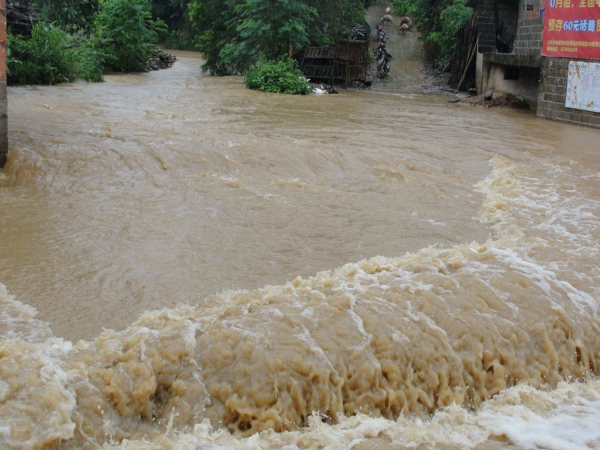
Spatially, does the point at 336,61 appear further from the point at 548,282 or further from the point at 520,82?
the point at 548,282

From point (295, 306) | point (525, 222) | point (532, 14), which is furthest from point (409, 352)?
point (532, 14)

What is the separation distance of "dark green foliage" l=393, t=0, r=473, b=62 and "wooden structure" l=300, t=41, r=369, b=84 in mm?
3456

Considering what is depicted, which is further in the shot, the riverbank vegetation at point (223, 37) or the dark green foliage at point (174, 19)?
the dark green foliage at point (174, 19)

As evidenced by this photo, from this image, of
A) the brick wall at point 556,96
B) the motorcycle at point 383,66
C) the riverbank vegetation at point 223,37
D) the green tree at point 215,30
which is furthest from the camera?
the motorcycle at point 383,66

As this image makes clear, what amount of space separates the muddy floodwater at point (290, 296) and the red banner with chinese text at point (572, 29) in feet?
13.9

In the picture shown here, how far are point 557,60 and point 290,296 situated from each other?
10.0 metres

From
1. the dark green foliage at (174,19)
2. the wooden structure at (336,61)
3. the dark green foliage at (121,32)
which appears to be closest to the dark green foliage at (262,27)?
the wooden structure at (336,61)

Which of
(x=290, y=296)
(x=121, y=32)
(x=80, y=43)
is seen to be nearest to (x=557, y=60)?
(x=290, y=296)

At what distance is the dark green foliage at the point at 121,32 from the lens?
62.0 feet

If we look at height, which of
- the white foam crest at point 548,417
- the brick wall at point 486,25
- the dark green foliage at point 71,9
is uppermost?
the brick wall at point 486,25

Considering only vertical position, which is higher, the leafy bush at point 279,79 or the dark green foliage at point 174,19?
the dark green foliage at point 174,19

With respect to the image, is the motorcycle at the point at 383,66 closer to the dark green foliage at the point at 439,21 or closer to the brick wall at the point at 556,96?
the dark green foliage at the point at 439,21

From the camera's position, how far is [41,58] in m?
14.2

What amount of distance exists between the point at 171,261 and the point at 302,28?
41.3ft
